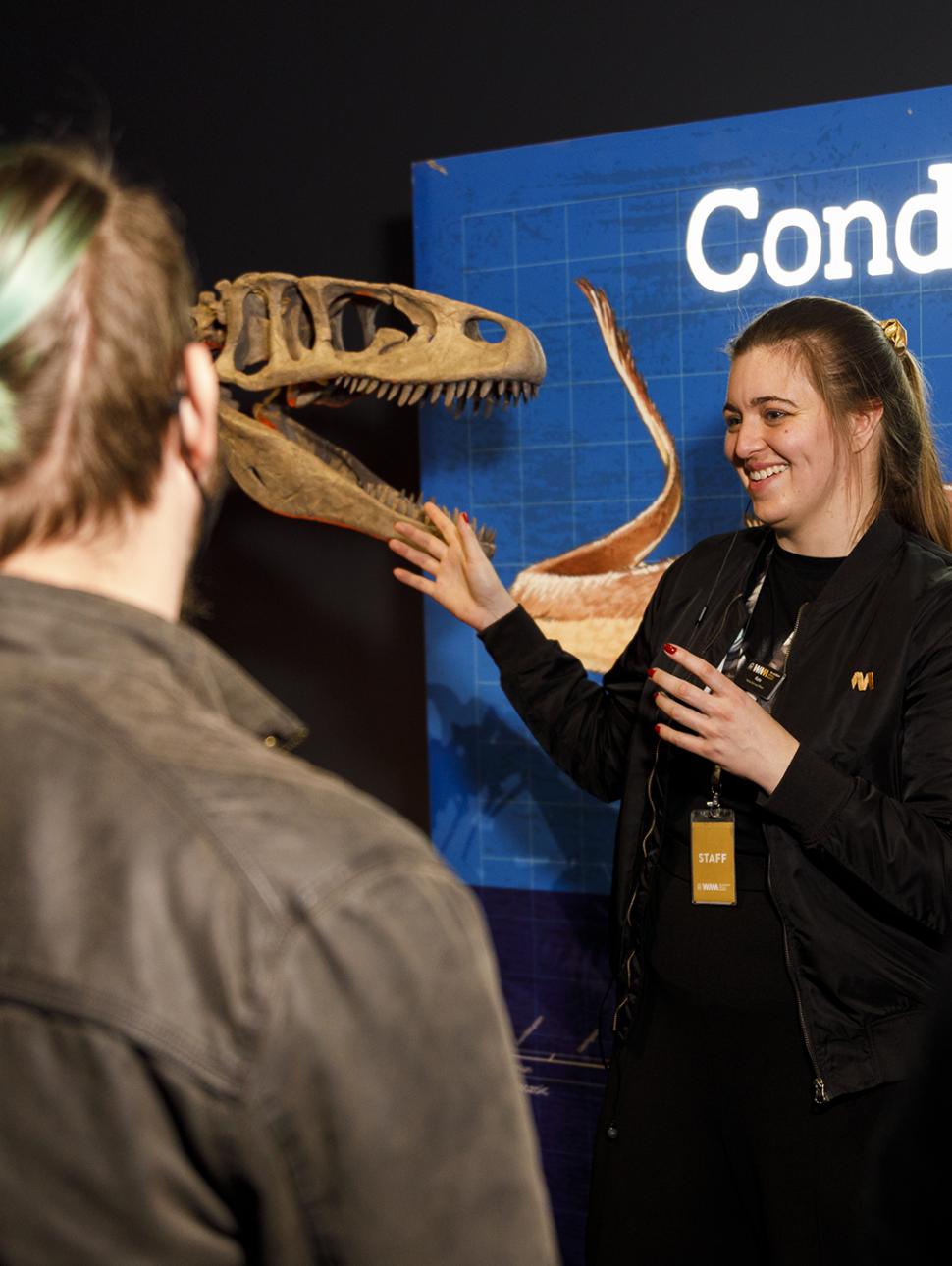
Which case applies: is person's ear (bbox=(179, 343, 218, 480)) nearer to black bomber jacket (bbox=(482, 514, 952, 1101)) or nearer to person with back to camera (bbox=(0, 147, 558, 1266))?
person with back to camera (bbox=(0, 147, 558, 1266))

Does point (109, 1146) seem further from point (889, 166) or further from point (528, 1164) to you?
point (889, 166)

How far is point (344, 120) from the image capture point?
262 cm

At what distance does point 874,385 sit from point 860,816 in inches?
24.8

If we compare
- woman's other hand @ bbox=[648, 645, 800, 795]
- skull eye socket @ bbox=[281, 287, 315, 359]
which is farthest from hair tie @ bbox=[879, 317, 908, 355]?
skull eye socket @ bbox=[281, 287, 315, 359]

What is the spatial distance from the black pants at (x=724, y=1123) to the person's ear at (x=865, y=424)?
25.6 inches

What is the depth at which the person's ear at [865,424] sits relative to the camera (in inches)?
69.9

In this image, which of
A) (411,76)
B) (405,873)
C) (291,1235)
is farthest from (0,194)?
(411,76)

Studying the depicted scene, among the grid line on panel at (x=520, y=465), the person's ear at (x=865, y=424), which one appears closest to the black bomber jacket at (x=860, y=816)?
the person's ear at (x=865, y=424)

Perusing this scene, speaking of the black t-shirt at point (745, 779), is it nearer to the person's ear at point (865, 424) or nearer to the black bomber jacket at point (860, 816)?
the black bomber jacket at point (860, 816)

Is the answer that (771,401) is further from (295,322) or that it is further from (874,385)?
(295,322)

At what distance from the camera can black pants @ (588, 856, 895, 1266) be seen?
1.56 m

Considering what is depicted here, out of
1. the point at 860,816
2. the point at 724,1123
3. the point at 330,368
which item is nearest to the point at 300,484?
the point at 330,368

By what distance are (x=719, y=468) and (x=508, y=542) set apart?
411 mm

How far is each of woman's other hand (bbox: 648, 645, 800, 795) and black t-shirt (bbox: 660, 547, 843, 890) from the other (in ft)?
0.33
